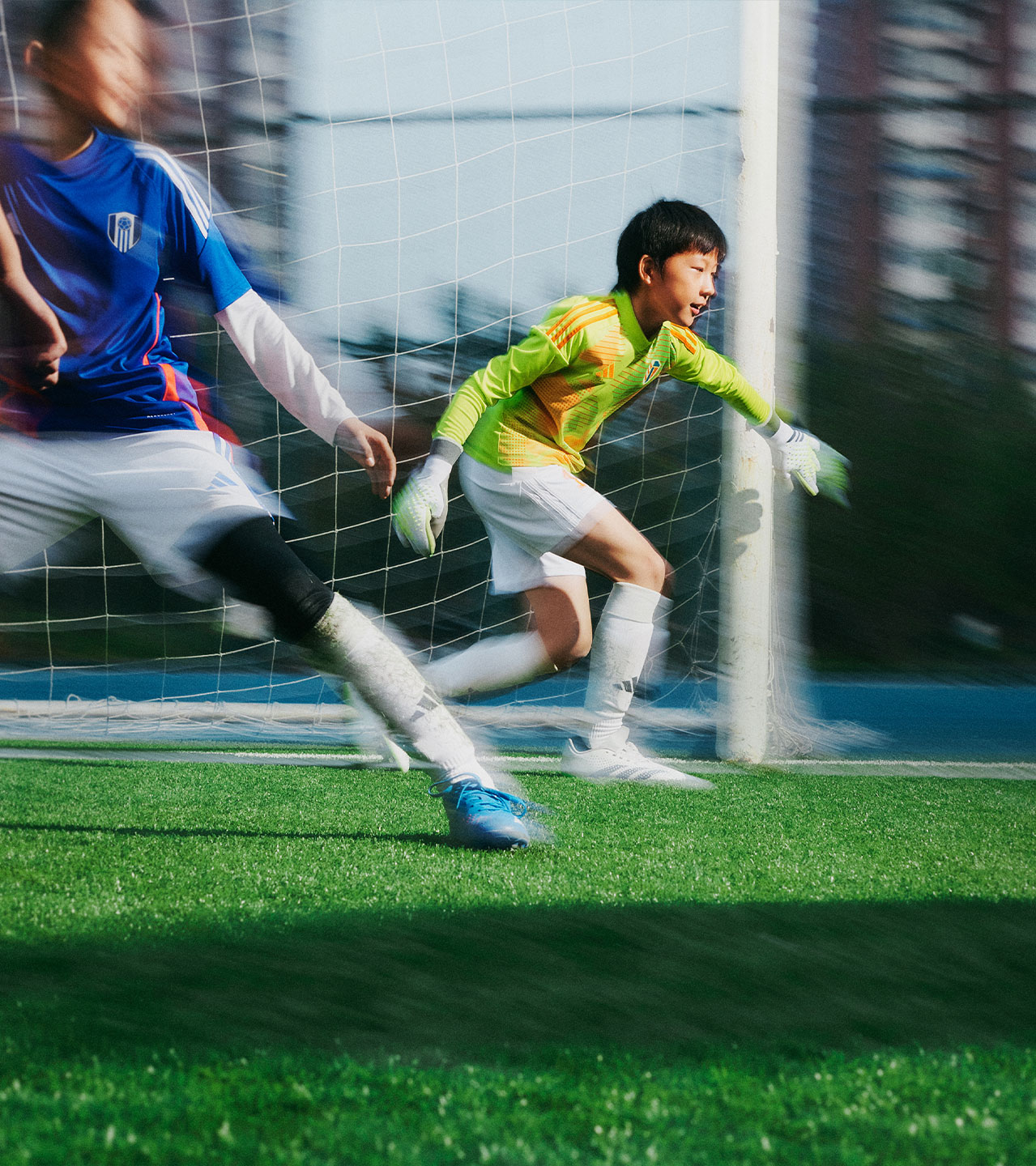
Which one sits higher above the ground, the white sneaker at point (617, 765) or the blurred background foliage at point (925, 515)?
the white sneaker at point (617, 765)

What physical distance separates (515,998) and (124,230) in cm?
137

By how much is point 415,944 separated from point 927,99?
4.29 m

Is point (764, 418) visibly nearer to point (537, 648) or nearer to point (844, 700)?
point (537, 648)

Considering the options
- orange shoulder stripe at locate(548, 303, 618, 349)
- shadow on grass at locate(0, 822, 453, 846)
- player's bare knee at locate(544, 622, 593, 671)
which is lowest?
shadow on grass at locate(0, 822, 453, 846)

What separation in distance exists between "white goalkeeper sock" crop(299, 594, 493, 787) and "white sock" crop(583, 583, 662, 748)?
0.96m

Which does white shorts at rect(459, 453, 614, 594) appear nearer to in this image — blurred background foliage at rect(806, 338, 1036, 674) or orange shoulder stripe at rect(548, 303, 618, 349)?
orange shoulder stripe at rect(548, 303, 618, 349)

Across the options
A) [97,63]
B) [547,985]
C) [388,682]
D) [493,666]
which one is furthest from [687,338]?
[547,985]

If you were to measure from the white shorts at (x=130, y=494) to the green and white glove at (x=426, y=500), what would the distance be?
2.24 feet

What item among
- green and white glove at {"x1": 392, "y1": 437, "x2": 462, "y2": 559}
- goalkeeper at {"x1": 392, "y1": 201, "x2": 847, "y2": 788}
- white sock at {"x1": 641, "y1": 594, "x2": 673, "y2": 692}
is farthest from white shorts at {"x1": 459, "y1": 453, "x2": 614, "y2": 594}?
white sock at {"x1": 641, "y1": 594, "x2": 673, "y2": 692}

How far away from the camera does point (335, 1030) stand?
1.07m

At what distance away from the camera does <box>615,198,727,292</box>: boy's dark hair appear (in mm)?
2799

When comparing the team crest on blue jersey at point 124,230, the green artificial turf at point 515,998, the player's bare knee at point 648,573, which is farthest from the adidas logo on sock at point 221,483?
the player's bare knee at point 648,573

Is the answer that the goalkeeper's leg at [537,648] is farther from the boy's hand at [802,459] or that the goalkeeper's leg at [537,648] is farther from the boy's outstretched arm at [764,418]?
the boy's hand at [802,459]

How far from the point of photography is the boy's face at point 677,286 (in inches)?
109
